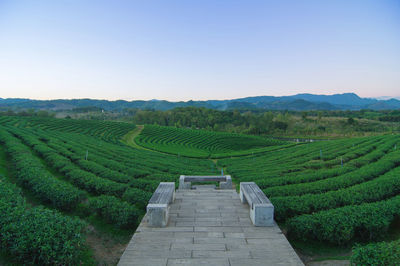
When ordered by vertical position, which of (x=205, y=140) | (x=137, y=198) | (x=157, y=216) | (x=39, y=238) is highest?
(x=39, y=238)

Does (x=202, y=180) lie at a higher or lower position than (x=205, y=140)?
higher

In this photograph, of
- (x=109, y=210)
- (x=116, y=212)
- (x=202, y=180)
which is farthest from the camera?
(x=202, y=180)

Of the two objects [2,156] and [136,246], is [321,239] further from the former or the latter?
[2,156]

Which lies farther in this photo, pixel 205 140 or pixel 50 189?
pixel 205 140

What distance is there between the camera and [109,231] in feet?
21.0

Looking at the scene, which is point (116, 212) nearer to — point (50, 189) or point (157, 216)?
point (157, 216)

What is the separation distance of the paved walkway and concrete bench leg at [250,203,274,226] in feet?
0.50

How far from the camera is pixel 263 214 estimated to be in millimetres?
5582

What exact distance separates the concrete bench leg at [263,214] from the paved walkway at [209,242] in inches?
6.0

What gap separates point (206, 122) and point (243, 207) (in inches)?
3680

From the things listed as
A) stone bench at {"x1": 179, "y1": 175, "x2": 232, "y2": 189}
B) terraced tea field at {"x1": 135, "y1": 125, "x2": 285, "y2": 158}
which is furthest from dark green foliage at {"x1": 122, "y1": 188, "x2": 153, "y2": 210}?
terraced tea field at {"x1": 135, "y1": 125, "x2": 285, "y2": 158}

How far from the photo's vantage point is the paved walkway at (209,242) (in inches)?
167

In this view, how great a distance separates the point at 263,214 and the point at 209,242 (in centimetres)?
170

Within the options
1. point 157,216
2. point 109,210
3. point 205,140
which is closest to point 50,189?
point 109,210
